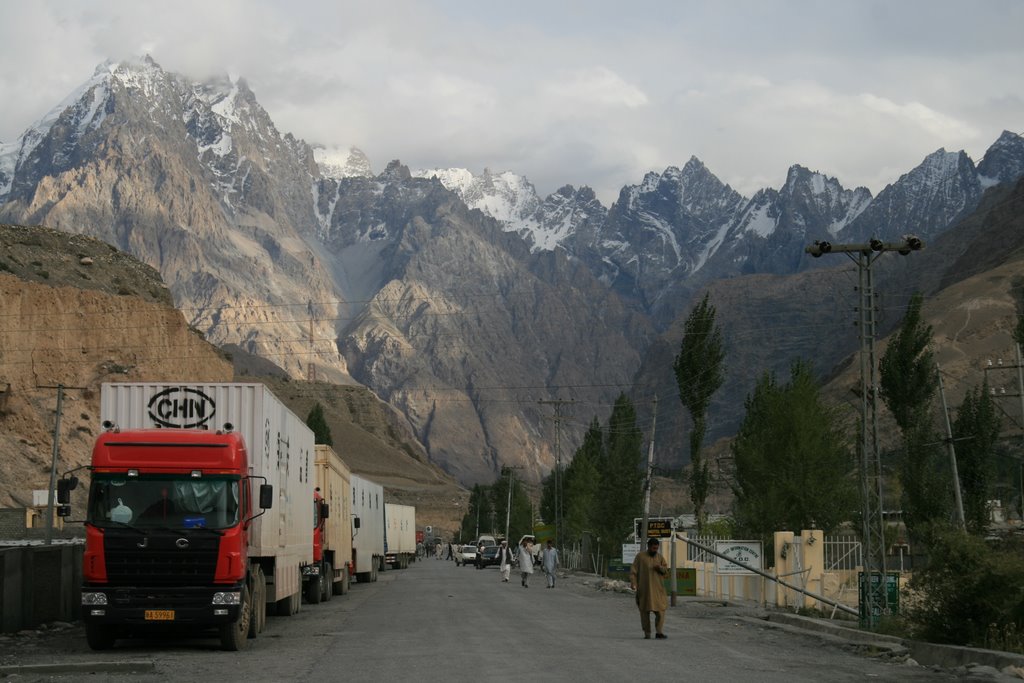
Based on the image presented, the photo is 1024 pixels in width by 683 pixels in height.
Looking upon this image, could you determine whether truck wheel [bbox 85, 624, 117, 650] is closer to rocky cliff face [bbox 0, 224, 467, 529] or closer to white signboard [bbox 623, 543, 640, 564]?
white signboard [bbox 623, 543, 640, 564]

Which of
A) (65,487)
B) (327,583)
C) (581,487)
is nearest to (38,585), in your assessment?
(65,487)

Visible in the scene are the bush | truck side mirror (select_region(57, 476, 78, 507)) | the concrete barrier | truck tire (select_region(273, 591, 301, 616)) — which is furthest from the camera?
truck tire (select_region(273, 591, 301, 616))

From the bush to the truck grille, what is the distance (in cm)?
1108

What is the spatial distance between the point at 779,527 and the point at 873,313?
872 inches

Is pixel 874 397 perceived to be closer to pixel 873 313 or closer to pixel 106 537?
pixel 873 313

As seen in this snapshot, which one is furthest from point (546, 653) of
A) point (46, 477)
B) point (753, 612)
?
point (46, 477)

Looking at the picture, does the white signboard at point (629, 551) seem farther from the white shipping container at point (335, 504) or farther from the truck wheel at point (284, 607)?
the truck wheel at point (284, 607)

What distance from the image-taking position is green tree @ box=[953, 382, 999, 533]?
6694cm

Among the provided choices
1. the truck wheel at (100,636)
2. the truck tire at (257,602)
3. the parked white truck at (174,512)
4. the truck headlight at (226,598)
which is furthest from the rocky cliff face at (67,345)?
the truck headlight at (226,598)

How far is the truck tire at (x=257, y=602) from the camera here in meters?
22.4

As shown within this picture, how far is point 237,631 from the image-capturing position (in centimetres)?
2062

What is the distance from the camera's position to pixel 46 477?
258ft

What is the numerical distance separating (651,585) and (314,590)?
46.9ft

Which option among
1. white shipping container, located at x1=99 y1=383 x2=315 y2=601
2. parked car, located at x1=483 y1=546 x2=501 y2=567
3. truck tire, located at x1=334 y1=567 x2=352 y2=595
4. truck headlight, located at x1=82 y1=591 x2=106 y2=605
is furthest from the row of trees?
truck headlight, located at x1=82 y1=591 x2=106 y2=605
